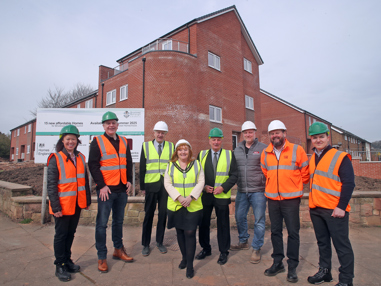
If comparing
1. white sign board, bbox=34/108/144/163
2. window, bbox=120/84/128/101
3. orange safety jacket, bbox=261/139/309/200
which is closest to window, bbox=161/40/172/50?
window, bbox=120/84/128/101

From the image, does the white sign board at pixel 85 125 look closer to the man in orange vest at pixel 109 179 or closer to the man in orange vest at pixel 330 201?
the man in orange vest at pixel 109 179

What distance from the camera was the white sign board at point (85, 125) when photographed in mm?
6652

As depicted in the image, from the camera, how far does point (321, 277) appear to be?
3207 millimetres

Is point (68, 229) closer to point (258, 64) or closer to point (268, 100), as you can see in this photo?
point (258, 64)

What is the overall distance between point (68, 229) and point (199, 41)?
17.2 meters

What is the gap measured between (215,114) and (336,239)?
1612 centimetres

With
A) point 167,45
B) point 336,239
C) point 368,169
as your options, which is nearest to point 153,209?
point 336,239

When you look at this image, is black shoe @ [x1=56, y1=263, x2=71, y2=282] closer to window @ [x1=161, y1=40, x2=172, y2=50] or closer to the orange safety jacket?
the orange safety jacket

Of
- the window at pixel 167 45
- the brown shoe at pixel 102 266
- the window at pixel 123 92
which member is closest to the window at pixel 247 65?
the window at pixel 167 45

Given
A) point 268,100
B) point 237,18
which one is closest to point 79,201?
point 237,18

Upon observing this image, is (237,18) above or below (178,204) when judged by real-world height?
above

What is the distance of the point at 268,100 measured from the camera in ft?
123

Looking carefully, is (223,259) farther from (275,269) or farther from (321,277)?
(321,277)

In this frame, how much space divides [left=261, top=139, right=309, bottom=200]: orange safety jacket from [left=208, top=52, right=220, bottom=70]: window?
53.9 ft
